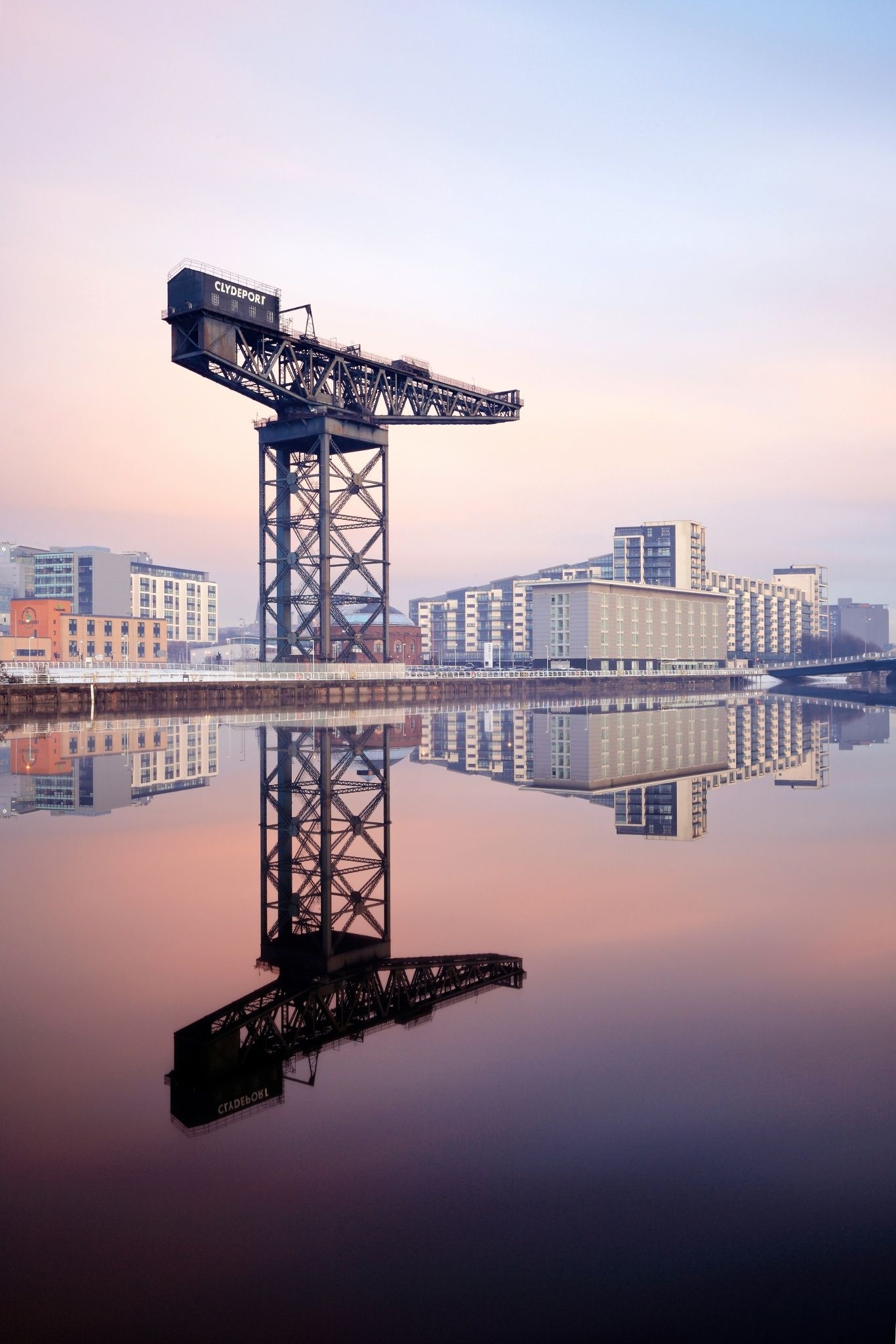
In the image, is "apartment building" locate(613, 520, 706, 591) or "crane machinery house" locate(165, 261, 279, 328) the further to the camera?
"apartment building" locate(613, 520, 706, 591)

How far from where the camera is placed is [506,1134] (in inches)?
202

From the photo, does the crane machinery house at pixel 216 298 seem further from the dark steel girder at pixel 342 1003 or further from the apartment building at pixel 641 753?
the dark steel girder at pixel 342 1003

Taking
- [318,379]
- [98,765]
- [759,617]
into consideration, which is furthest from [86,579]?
[98,765]

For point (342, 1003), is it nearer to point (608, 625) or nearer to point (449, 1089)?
point (449, 1089)

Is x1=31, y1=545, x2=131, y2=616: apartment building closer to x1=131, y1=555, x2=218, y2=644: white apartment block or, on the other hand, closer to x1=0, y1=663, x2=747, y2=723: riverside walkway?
x1=131, y1=555, x2=218, y2=644: white apartment block

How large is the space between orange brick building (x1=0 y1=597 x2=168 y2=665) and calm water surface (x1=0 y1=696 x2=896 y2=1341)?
102 meters

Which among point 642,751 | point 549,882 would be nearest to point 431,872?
point 549,882

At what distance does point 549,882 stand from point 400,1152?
21.7 feet

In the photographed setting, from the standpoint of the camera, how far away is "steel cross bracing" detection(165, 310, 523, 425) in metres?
42.8

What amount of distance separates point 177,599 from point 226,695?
106073mm

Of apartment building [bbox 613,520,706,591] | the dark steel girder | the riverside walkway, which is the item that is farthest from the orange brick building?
the dark steel girder

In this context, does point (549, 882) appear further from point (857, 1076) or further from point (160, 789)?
point (160, 789)

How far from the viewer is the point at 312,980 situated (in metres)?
8.02

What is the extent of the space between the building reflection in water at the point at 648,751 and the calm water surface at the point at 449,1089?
5125 millimetres
